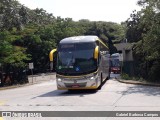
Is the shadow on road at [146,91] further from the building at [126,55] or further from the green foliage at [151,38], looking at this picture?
the building at [126,55]

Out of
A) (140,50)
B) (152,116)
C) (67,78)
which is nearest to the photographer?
(152,116)

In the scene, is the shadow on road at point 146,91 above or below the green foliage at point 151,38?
below

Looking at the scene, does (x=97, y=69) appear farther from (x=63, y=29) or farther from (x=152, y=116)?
(x=63, y=29)

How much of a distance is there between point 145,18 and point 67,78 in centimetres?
825

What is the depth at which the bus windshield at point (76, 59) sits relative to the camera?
21.0m

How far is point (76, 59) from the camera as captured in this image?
21.2 m

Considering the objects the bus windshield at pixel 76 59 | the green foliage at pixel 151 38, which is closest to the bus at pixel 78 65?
the bus windshield at pixel 76 59

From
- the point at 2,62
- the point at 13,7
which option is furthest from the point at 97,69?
the point at 13,7

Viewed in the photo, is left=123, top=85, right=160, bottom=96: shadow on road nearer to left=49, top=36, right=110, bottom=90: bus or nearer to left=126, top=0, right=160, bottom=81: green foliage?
left=49, top=36, right=110, bottom=90: bus

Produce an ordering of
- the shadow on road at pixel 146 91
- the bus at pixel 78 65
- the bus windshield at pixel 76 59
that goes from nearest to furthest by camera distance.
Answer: the shadow on road at pixel 146 91, the bus at pixel 78 65, the bus windshield at pixel 76 59

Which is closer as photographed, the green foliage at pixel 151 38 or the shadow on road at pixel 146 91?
the shadow on road at pixel 146 91

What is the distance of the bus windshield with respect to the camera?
68.9ft

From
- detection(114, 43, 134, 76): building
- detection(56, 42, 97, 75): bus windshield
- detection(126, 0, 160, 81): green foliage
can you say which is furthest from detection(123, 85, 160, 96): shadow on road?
detection(114, 43, 134, 76): building

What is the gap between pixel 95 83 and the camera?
2103 centimetres
